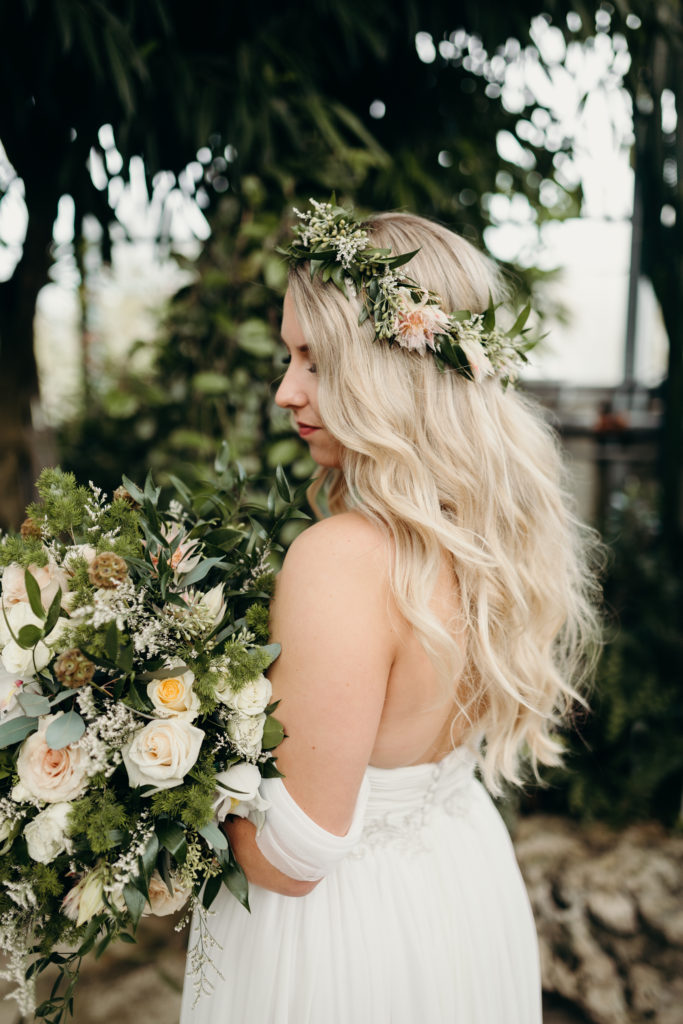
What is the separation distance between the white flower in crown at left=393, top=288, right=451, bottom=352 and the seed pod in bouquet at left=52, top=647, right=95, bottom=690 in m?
0.69

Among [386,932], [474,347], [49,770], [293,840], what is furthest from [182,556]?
[386,932]

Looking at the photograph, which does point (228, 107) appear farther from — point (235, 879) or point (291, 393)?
point (235, 879)

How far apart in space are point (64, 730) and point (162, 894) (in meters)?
0.31

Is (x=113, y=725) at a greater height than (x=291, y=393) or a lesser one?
lesser

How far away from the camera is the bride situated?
3.64ft

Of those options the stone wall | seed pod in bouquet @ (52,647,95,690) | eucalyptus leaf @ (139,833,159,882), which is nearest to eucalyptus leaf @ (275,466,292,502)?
seed pod in bouquet @ (52,647,95,690)

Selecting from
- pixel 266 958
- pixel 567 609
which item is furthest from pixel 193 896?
pixel 567 609

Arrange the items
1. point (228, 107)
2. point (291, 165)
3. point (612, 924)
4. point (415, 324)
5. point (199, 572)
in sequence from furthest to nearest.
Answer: point (612, 924), point (291, 165), point (228, 107), point (415, 324), point (199, 572)

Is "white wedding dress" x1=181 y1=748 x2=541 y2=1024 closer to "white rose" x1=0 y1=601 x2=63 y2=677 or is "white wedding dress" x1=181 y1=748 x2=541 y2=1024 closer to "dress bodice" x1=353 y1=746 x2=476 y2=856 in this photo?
"dress bodice" x1=353 y1=746 x2=476 y2=856

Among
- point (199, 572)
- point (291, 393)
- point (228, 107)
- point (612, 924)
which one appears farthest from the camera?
point (612, 924)

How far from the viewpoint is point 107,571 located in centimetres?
101

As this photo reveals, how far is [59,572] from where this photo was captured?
1084mm

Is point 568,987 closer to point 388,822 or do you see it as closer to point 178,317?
point 388,822

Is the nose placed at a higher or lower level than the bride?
higher
